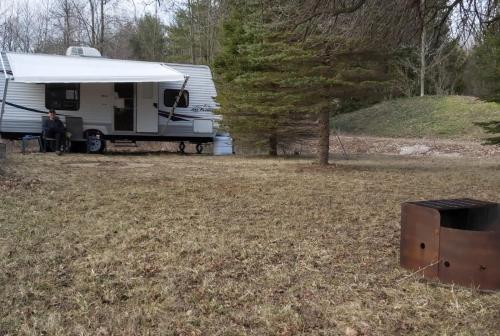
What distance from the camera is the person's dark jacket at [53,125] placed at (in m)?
14.4

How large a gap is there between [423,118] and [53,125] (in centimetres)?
2124

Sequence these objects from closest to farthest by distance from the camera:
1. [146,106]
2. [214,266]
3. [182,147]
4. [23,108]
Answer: [214,266], [23,108], [146,106], [182,147]

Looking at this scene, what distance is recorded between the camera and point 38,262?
4324 millimetres

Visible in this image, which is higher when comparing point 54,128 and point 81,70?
point 81,70

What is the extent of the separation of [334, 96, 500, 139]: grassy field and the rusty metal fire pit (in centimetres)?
2193

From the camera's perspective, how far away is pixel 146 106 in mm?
16484

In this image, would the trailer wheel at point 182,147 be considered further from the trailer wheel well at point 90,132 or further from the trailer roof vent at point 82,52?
the trailer roof vent at point 82,52

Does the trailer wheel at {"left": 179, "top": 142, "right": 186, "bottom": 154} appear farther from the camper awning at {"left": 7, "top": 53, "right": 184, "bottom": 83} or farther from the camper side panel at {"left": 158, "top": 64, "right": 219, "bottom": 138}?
the camper awning at {"left": 7, "top": 53, "right": 184, "bottom": 83}

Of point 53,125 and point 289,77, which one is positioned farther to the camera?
point 53,125

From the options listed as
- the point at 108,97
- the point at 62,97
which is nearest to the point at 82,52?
the point at 108,97

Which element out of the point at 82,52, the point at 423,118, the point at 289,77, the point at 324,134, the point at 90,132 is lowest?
the point at 90,132

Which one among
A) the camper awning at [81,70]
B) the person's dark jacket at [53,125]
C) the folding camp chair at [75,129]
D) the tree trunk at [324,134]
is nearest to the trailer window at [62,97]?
the folding camp chair at [75,129]

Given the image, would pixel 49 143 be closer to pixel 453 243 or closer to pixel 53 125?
pixel 53 125

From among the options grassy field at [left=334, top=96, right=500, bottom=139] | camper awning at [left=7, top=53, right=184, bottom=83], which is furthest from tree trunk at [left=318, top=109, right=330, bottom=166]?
grassy field at [left=334, top=96, right=500, bottom=139]
